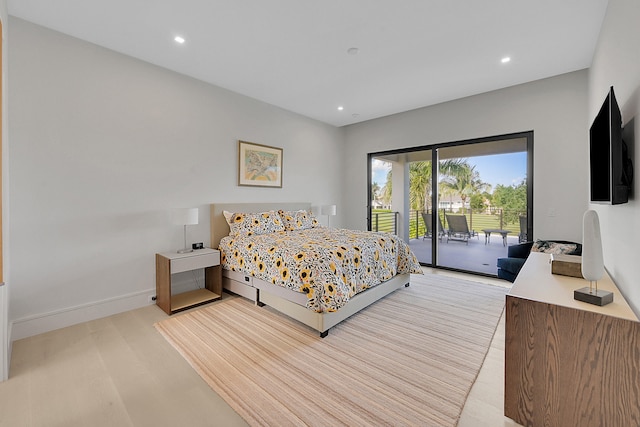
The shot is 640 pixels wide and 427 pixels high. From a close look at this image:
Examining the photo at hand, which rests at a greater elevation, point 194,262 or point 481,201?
point 481,201

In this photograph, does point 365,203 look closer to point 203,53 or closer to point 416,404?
point 203,53

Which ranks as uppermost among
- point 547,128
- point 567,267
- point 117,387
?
point 547,128

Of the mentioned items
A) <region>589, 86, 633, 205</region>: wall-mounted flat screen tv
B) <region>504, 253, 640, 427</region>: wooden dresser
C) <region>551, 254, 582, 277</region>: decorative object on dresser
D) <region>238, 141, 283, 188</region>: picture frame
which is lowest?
<region>504, 253, 640, 427</region>: wooden dresser

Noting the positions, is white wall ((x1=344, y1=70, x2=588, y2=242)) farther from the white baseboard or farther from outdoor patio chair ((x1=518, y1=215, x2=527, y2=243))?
the white baseboard

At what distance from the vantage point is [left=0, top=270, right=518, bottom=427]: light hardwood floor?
5.19ft

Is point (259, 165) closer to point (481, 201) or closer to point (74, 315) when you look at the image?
point (74, 315)

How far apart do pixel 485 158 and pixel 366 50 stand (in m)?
2.79

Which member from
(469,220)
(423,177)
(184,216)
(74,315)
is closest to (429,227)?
(469,220)

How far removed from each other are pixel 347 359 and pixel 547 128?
4.10 meters

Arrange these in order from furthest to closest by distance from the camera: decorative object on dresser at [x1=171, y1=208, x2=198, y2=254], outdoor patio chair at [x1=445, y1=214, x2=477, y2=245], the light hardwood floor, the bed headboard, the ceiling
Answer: outdoor patio chair at [x1=445, y1=214, x2=477, y2=245] < the bed headboard < decorative object on dresser at [x1=171, y1=208, x2=198, y2=254] < the ceiling < the light hardwood floor

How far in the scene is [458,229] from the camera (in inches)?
190

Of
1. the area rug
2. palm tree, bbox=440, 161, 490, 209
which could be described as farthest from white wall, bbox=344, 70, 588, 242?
the area rug

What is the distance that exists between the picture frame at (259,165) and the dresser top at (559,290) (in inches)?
145

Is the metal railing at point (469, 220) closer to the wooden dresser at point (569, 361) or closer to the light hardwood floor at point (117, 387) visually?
the light hardwood floor at point (117, 387)
